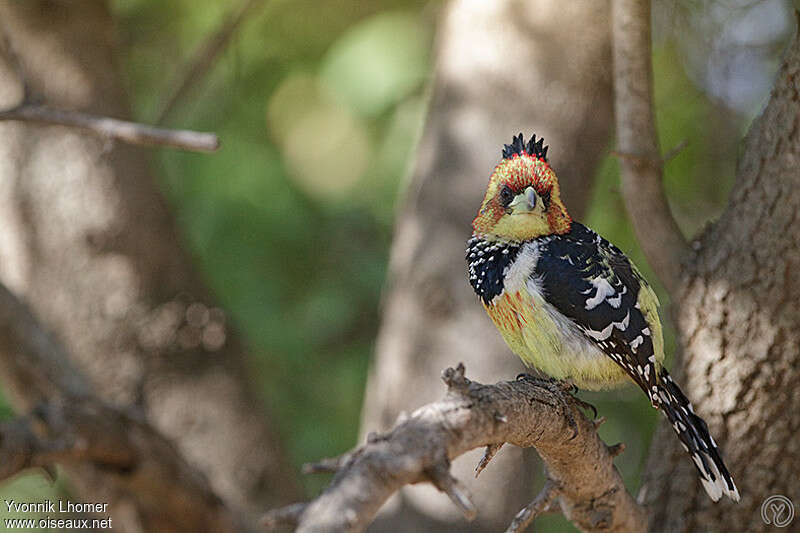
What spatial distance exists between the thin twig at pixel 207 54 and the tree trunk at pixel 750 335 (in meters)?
2.61

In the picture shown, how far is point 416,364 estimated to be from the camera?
3.85m

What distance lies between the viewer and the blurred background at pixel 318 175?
466 centimetres

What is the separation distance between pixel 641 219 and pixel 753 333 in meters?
0.56

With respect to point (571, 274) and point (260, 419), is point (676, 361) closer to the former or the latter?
point (571, 274)

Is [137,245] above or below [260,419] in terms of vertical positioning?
above

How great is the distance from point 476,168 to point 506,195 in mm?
1393

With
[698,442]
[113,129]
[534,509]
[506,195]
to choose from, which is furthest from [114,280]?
[698,442]

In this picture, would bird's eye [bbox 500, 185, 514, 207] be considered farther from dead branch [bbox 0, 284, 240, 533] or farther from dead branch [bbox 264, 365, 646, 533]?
dead branch [bbox 0, 284, 240, 533]

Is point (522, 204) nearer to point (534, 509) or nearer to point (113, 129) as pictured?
point (534, 509)

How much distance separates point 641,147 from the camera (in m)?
3.05

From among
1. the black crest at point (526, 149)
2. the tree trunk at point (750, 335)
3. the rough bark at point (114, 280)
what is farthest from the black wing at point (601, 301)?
the rough bark at point (114, 280)

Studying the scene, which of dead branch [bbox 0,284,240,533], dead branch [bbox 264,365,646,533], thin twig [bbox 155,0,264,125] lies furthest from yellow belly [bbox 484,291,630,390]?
thin twig [bbox 155,0,264,125]

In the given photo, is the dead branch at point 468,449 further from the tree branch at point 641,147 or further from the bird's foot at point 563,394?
the tree branch at point 641,147

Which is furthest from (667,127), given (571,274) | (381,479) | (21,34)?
(381,479)
